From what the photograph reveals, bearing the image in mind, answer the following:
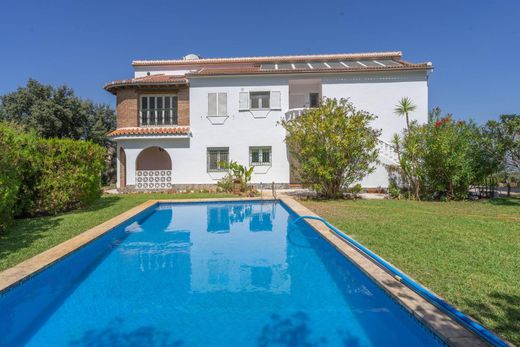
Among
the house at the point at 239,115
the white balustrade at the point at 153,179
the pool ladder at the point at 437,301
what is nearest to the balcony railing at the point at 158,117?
the house at the point at 239,115

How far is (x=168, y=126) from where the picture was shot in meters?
20.8

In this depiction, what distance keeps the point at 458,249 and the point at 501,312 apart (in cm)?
284

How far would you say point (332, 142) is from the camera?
46.3 ft

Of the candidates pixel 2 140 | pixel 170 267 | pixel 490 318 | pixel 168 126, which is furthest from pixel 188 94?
pixel 490 318

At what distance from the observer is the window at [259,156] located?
1984cm

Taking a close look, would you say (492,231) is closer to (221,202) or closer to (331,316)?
(331,316)

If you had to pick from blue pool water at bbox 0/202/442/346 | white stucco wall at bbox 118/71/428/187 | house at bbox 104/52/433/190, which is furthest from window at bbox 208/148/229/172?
blue pool water at bbox 0/202/442/346

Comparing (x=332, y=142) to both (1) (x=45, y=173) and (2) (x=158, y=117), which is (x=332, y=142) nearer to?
(1) (x=45, y=173)

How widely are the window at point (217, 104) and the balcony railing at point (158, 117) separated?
291 cm

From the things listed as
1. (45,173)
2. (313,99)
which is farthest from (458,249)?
(313,99)

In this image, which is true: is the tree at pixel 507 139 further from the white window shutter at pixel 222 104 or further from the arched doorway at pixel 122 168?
A: the arched doorway at pixel 122 168

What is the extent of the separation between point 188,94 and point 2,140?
45.2 ft

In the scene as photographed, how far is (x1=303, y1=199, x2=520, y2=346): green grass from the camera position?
3645 mm

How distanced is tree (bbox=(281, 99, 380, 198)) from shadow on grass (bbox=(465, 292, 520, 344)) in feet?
34.1
